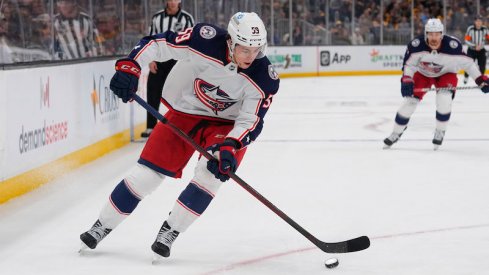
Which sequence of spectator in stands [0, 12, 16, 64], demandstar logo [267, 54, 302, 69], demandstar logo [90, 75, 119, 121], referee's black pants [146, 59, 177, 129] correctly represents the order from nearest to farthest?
spectator in stands [0, 12, 16, 64]
demandstar logo [90, 75, 119, 121]
referee's black pants [146, 59, 177, 129]
demandstar logo [267, 54, 302, 69]

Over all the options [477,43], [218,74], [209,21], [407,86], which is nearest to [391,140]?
[407,86]

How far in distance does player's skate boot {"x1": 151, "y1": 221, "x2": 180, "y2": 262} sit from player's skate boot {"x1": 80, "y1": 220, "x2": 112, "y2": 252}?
9.3 inches

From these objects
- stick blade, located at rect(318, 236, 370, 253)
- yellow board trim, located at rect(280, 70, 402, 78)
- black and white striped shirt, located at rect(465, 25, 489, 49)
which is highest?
stick blade, located at rect(318, 236, 370, 253)

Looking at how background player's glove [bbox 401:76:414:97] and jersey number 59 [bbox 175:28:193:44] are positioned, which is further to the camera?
background player's glove [bbox 401:76:414:97]

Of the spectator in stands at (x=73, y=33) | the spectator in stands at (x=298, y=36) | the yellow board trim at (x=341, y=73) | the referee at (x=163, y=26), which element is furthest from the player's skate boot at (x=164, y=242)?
the spectator in stands at (x=298, y=36)

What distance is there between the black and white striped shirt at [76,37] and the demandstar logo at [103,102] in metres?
0.36

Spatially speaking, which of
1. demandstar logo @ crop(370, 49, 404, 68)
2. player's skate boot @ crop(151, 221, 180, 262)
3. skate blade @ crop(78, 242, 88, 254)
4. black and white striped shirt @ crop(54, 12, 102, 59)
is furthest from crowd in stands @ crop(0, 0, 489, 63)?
player's skate boot @ crop(151, 221, 180, 262)

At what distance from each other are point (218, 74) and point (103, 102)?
11.5 ft

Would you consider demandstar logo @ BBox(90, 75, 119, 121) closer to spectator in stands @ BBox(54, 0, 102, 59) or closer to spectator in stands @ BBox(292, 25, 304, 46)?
spectator in stands @ BBox(54, 0, 102, 59)

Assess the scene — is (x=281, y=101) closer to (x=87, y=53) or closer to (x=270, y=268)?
(x=87, y=53)

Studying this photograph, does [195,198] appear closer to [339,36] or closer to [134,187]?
[134,187]

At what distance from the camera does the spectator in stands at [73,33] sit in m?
6.52

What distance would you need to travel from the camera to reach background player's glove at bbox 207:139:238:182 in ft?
10.0

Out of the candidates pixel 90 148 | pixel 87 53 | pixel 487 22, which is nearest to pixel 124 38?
pixel 87 53
